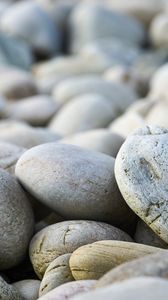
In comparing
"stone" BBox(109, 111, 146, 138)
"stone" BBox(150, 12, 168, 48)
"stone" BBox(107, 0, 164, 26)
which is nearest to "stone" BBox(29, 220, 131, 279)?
"stone" BBox(109, 111, 146, 138)

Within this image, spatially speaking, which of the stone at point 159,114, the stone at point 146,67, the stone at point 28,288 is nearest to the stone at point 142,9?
the stone at point 146,67

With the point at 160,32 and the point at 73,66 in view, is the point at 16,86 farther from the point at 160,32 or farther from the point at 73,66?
the point at 160,32

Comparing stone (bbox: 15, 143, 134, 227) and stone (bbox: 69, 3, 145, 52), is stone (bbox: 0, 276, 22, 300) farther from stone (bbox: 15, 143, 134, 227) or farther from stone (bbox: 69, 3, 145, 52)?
stone (bbox: 69, 3, 145, 52)

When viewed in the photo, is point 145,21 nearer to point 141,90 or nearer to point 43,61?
point 43,61

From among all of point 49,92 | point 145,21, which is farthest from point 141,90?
point 145,21

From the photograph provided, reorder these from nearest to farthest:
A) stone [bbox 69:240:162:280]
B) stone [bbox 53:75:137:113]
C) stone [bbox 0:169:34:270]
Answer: stone [bbox 69:240:162:280], stone [bbox 0:169:34:270], stone [bbox 53:75:137:113]
